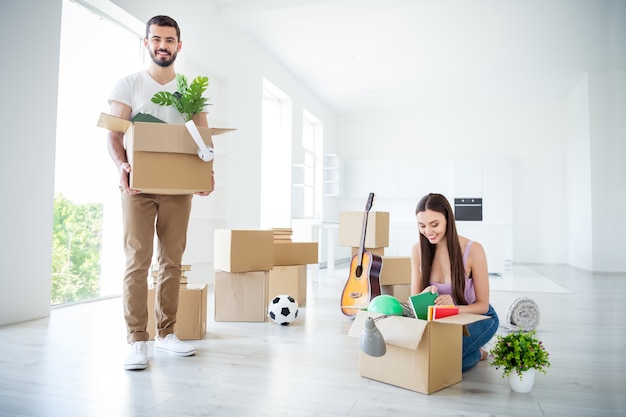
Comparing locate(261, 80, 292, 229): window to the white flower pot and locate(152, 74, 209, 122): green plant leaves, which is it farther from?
the white flower pot

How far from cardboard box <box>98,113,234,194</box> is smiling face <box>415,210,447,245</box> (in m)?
0.96

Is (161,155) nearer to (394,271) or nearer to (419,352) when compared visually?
(419,352)

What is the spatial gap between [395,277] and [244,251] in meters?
1.17

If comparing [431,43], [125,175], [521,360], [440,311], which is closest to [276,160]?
[431,43]

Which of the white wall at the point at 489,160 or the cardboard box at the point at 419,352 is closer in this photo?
the cardboard box at the point at 419,352

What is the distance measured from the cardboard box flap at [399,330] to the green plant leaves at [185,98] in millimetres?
1157

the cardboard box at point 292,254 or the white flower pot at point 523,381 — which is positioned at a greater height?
the cardboard box at point 292,254

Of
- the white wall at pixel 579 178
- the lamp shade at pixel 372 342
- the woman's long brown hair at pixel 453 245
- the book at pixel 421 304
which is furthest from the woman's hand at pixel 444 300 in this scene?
the white wall at pixel 579 178

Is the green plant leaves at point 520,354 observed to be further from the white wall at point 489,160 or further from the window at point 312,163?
the white wall at point 489,160

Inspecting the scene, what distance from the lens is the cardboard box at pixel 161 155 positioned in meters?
1.94

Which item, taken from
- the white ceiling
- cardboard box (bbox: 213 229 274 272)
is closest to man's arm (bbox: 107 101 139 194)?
cardboard box (bbox: 213 229 274 272)

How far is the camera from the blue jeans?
201cm

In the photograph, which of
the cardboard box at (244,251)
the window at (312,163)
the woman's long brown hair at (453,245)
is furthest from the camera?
the window at (312,163)

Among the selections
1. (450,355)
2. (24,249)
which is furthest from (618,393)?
(24,249)
